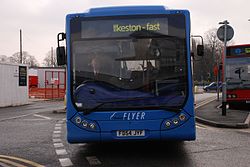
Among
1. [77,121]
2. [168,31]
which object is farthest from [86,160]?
[168,31]

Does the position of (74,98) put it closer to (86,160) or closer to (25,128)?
(86,160)

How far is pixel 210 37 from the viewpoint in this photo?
107625 millimetres

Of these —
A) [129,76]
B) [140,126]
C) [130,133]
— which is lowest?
[130,133]

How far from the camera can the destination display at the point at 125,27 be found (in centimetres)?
798

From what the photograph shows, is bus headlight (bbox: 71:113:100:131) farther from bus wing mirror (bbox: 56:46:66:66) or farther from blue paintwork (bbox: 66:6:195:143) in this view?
bus wing mirror (bbox: 56:46:66:66)

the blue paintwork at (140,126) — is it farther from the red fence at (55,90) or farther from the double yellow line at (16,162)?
the red fence at (55,90)

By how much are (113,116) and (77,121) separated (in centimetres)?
72

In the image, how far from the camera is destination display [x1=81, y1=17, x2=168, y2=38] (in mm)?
7977

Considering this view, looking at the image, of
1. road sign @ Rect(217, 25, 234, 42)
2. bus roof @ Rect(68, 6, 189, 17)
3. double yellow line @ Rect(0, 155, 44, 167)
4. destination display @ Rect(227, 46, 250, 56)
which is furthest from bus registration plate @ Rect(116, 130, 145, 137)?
destination display @ Rect(227, 46, 250, 56)

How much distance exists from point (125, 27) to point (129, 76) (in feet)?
3.29

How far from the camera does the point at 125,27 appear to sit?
804 cm

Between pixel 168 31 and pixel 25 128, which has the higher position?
pixel 168 31

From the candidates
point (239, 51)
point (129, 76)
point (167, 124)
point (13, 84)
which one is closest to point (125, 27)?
point (129, 76)

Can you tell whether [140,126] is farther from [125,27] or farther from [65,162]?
[125,27]
